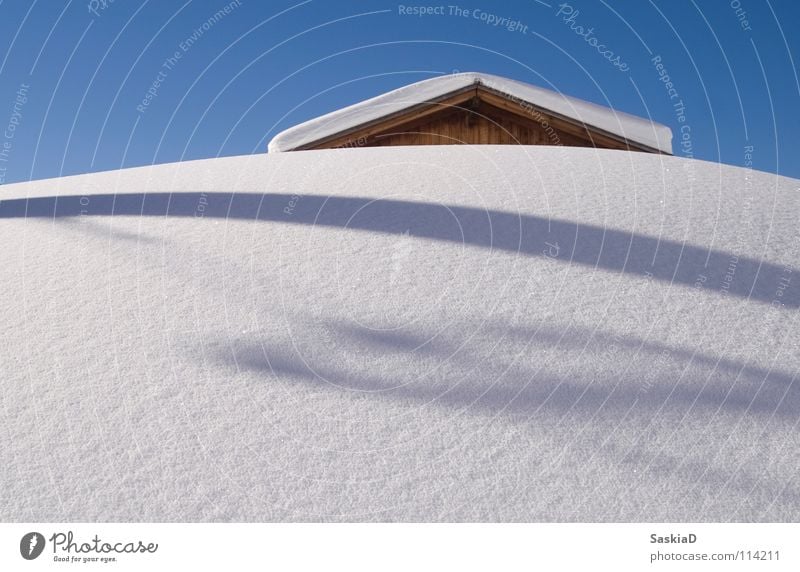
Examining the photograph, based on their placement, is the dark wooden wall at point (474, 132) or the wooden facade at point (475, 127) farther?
the dark wooden wall at point (474, 132)

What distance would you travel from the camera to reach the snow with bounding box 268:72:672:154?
27.6 ft

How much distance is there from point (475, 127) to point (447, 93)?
0.78 meters

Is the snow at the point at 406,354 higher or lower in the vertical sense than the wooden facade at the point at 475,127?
lower

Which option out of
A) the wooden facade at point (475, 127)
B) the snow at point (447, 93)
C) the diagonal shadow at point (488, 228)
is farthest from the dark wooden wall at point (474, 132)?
the diagonal shadow at point (488, 228)

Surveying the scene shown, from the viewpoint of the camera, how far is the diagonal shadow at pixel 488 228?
11.8ft

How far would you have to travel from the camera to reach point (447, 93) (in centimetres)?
844

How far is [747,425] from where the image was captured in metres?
2.55
